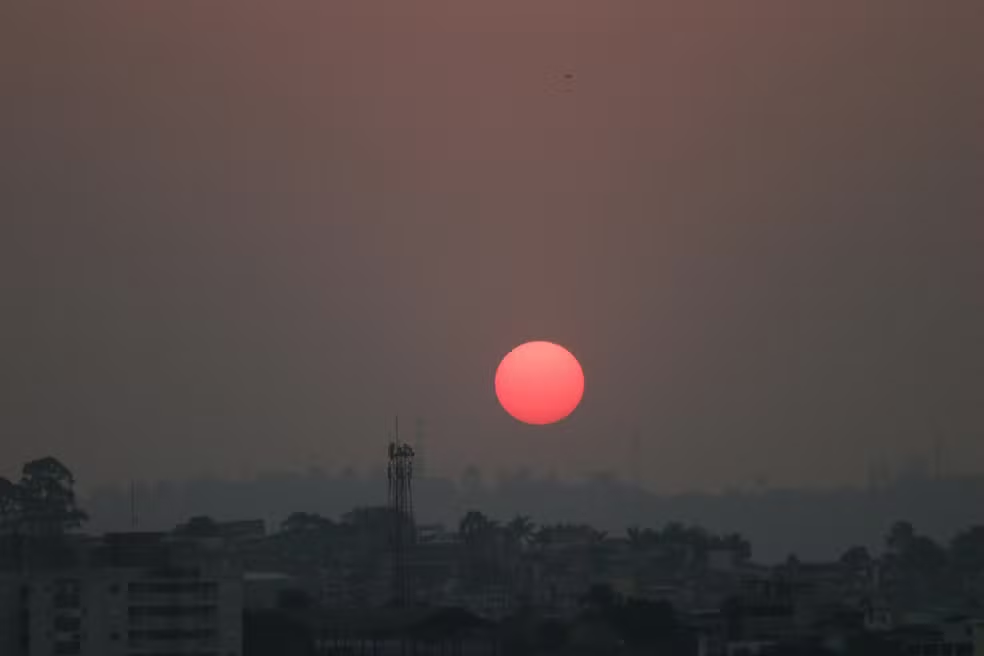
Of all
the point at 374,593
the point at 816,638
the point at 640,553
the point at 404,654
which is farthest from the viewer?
the point at 640,553

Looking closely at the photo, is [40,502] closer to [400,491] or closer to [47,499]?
[47,499]

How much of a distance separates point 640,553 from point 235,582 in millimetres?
33636

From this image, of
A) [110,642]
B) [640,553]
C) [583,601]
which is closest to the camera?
[110,642]

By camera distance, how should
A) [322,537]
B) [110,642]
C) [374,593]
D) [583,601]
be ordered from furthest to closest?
[322,537] → [374,593] → [583,601] → [110,642]

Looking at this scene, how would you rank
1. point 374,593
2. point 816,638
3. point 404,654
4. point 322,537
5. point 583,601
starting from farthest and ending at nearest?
point 322,537 → point 374,593 → point 583,601 → point 404,654 → point 816,638

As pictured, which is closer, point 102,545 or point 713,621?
point 102,545

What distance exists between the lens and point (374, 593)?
59.9m

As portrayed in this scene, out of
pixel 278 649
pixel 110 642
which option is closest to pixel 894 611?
pixel 278 649

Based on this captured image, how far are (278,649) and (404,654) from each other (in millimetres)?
3603

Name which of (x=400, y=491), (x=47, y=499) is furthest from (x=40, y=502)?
(x=400, y=491)

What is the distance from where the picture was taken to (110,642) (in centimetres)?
3341

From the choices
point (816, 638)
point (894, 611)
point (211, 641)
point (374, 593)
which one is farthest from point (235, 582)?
point (374, 593)

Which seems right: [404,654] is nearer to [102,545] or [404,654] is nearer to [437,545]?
[102,545]

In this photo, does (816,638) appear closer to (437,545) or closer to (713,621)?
(713,621)
